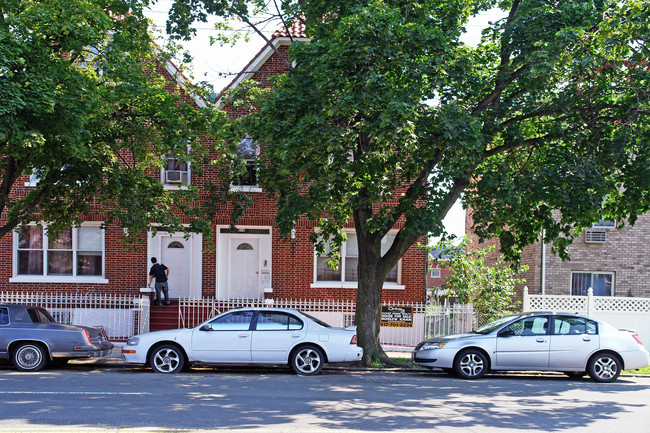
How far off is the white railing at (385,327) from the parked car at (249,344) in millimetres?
5423

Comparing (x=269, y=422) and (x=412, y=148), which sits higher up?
(x=412, y=148)

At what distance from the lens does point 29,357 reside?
43.0 ft

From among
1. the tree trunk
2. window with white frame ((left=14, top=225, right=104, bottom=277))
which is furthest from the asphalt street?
window with white frame ((left=14, top=225, right=104, bottom=277))

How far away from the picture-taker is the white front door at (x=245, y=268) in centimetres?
2100

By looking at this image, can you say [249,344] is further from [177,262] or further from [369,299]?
[177,262]

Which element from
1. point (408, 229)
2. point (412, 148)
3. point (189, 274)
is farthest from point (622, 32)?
point (189, 274)

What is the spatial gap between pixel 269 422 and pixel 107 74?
8.74 meters

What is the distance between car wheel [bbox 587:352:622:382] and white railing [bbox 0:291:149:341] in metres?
12.3

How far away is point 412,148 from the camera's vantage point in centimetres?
1220

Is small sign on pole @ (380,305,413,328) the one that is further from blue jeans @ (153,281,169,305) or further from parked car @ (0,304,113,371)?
parked car @ (0,304,113,371)

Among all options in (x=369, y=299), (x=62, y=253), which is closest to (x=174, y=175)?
(x=62, y=253)

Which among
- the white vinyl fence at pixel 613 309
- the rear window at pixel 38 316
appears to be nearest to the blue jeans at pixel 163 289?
the rear window at pixel 38 316

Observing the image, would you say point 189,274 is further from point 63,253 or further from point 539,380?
point 539,380

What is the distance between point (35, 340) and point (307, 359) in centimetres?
574
